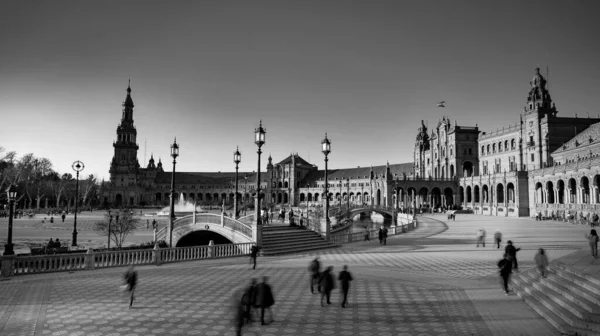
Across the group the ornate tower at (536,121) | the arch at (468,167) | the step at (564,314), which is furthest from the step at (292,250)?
the arch at (468,167)

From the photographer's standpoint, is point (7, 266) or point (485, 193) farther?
point (485, 193)

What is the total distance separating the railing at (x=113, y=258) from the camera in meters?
17.8

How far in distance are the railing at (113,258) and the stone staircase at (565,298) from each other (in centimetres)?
1508

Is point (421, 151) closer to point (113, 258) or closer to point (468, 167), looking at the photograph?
point (468, 167)

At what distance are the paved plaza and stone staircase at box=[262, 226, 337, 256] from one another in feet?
14.3

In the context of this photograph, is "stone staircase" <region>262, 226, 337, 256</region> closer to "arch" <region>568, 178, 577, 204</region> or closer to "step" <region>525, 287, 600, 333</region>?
"step" <region>525, 287, 600, 333</region>

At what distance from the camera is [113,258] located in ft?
69.8

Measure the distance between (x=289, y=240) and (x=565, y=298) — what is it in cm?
1801

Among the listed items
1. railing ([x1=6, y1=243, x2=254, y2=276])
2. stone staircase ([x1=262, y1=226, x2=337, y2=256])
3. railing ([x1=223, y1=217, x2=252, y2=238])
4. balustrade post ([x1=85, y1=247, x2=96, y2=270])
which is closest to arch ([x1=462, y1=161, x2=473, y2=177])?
stone staircase ([x1=262, y1=226, x2=337, y2=256])

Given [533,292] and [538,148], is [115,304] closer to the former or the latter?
[533,292]

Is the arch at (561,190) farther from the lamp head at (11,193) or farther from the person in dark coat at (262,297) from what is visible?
the lamp head at (11,193)

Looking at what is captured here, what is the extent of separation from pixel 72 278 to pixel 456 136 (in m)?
101

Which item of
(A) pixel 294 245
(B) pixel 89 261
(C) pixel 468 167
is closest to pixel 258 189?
(A) pixel 294 245

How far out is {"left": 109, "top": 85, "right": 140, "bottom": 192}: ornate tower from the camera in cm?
15062
